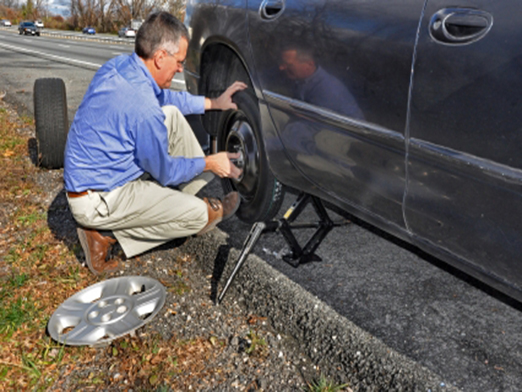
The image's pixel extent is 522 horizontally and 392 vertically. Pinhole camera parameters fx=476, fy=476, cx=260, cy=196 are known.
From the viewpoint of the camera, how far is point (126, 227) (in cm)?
248

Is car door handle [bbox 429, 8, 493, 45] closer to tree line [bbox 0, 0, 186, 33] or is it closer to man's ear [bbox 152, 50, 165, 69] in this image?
man's ear [bbox 152, 50, 165, 69]

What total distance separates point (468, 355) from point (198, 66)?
83.9 inches

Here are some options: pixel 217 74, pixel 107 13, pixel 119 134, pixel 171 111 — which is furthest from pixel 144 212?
pixel 107 13

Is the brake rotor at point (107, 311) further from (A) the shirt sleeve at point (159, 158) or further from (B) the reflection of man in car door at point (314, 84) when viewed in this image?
(B) the reflection of man in car door at point (314, 84)

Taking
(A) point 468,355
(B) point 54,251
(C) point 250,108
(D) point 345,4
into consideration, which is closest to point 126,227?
(B) point 54,251

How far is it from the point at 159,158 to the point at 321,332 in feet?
3.58

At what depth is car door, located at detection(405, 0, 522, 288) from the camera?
1.22 meters

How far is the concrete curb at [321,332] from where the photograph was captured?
5.65 feet

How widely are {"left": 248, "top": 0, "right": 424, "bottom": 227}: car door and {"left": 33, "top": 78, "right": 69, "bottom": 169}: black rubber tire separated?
197cm

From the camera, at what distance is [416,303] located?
213cm

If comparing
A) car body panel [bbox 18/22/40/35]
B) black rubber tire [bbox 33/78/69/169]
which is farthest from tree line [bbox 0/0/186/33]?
black rubber tire [bbox 33/78/69/169]

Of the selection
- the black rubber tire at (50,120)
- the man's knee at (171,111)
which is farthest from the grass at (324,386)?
the black rubber tire at (50,120)

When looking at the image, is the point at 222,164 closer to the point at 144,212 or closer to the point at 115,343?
the point at 144,212

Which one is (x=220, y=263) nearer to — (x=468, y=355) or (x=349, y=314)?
(x=349, y=314)
